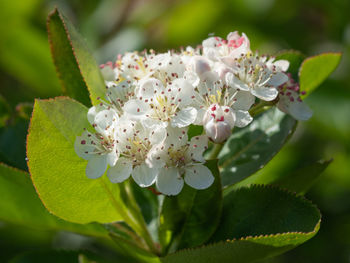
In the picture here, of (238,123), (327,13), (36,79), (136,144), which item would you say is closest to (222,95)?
(238,123)

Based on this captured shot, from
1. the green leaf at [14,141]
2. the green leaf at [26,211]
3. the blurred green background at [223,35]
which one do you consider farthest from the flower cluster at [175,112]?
the blurred green background at [223,35]

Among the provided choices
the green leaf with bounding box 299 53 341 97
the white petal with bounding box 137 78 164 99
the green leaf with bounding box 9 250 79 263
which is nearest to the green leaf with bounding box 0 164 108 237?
the green leaf with bounding box 9 250 79 263

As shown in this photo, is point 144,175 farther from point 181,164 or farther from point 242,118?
point 242,118

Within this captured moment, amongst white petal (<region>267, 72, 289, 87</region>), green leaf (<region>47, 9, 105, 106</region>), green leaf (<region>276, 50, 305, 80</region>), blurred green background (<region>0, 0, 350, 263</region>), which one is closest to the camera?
white petal (<region>267, 72, 289, 87</region>)

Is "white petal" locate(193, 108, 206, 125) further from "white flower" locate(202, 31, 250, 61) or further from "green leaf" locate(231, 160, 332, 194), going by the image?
"green leaf" locate(231, 160, 332, 194)

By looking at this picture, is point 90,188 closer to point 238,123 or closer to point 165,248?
point 165,248
